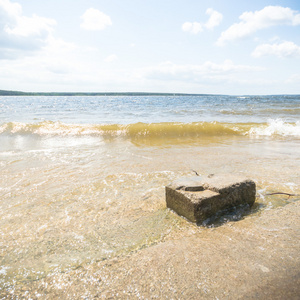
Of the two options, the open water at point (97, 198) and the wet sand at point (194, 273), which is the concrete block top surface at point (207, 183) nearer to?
the open water at point (97, 198)

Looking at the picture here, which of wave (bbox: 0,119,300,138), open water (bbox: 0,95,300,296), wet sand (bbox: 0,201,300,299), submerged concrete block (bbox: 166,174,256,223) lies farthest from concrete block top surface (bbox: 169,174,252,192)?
wave (bbox: 0,119,300,138)

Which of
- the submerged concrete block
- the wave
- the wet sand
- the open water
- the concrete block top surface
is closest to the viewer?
the wet sand

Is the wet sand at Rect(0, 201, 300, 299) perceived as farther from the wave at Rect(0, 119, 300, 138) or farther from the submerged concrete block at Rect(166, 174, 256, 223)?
the wave at Rect(0, 119, 300, 138)

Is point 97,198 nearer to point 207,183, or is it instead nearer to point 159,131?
point 207,183

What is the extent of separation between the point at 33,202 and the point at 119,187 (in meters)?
1.18

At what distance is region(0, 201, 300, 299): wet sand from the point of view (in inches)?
55.1

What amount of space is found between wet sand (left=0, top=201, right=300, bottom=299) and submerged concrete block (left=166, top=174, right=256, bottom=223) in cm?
30

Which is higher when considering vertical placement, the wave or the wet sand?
the wet sand

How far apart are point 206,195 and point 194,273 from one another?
0.88 meters

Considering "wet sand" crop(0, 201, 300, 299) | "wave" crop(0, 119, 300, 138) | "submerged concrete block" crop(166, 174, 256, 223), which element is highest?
"submerged concrete block" crop(166, 174, 256, 223)

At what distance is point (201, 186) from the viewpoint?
8.04ft

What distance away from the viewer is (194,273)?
154 centimetres

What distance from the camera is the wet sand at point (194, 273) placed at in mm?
1400

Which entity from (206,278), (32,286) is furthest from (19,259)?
(206,278)
